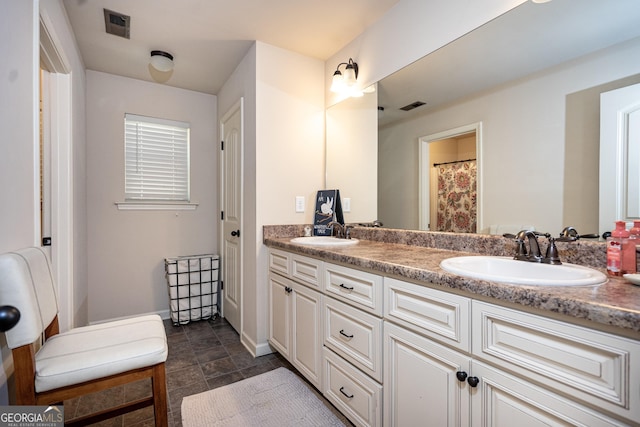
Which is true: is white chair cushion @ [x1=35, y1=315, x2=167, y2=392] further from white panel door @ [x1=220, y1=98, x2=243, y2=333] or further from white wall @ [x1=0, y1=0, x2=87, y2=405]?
white panel door @ [x1=220, y1=98, x2=243, y2=333]

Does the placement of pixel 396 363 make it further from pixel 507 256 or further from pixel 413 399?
pixel 507 256

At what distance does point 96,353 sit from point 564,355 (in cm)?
153

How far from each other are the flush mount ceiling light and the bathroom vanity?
A: 6.72 ft

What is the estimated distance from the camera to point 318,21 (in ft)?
6.63

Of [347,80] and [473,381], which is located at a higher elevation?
[347,80]

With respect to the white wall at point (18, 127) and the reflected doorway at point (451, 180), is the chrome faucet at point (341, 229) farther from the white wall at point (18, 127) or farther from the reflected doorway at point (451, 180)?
the white wall at point (18, 127)

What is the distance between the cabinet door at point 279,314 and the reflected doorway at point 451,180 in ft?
3.32

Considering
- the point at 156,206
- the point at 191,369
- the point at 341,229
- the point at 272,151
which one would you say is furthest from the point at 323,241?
the point at 156,206

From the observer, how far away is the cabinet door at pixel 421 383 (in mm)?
956

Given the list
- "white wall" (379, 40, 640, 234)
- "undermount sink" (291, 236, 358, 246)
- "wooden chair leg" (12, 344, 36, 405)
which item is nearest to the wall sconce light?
"white wall" (379, 40, 640, 234)

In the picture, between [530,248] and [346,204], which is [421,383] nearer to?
[530,248]

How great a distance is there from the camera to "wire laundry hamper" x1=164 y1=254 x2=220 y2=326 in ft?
9.34

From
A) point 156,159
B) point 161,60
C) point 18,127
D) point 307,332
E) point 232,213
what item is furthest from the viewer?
point 156,159

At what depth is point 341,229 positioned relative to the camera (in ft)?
7.44
